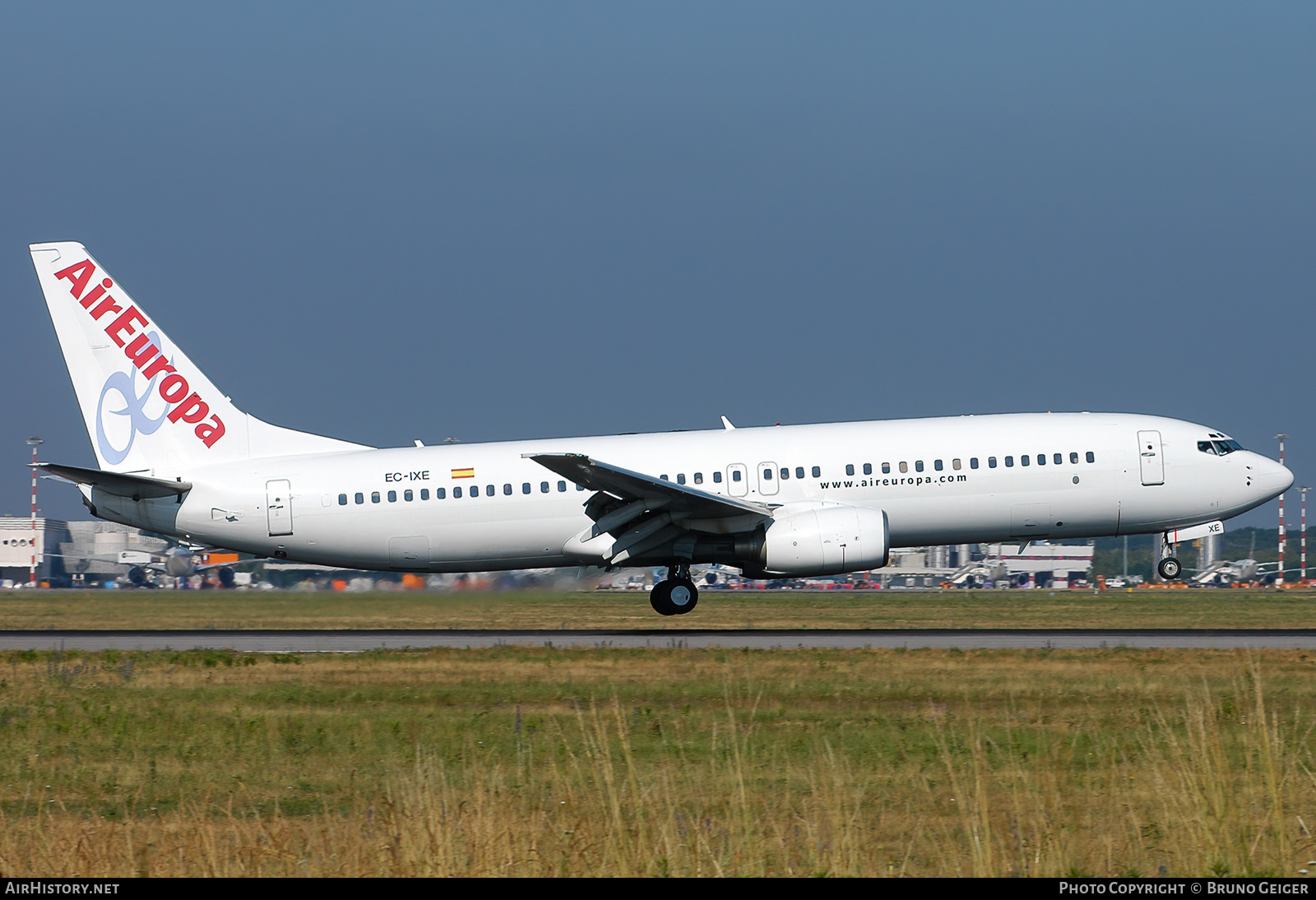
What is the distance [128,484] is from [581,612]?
565 inches

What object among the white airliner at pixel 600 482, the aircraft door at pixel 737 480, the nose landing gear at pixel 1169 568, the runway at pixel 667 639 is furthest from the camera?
the aircraft door at pixel 737 480

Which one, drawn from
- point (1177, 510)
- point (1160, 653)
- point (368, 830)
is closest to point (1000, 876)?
point (368, 830)

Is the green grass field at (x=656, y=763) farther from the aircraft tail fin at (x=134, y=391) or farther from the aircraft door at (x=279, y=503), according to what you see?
the aircraft tail fin at (x=134, y=391)

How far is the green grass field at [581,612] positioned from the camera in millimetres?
29438

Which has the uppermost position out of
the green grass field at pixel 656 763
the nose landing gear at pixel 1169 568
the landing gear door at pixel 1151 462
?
the landing gear door at pixel 1151 462

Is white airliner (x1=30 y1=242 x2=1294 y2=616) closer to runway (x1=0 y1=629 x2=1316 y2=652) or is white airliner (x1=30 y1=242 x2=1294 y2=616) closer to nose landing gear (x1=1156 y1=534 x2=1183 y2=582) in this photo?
nose landing gear (x1=1156 y1=534 x2=1183 y2=582)

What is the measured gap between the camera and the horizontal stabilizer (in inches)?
1080

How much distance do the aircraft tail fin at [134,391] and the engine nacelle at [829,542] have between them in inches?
388

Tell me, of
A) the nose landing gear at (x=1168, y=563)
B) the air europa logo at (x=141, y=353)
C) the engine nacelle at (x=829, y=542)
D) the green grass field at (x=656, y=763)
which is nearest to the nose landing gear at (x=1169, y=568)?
the nose landing gear at (x=1168, y=563)

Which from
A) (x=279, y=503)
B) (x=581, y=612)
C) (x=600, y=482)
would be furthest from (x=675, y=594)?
(x=581, y=612)

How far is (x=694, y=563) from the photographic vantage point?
95.2 feet

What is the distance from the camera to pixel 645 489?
26750mm

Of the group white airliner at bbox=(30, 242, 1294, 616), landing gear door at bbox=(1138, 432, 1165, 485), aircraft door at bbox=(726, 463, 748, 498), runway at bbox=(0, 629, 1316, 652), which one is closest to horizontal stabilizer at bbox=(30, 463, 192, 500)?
white airliner at bbox=(30, 242, 1294, 616)
